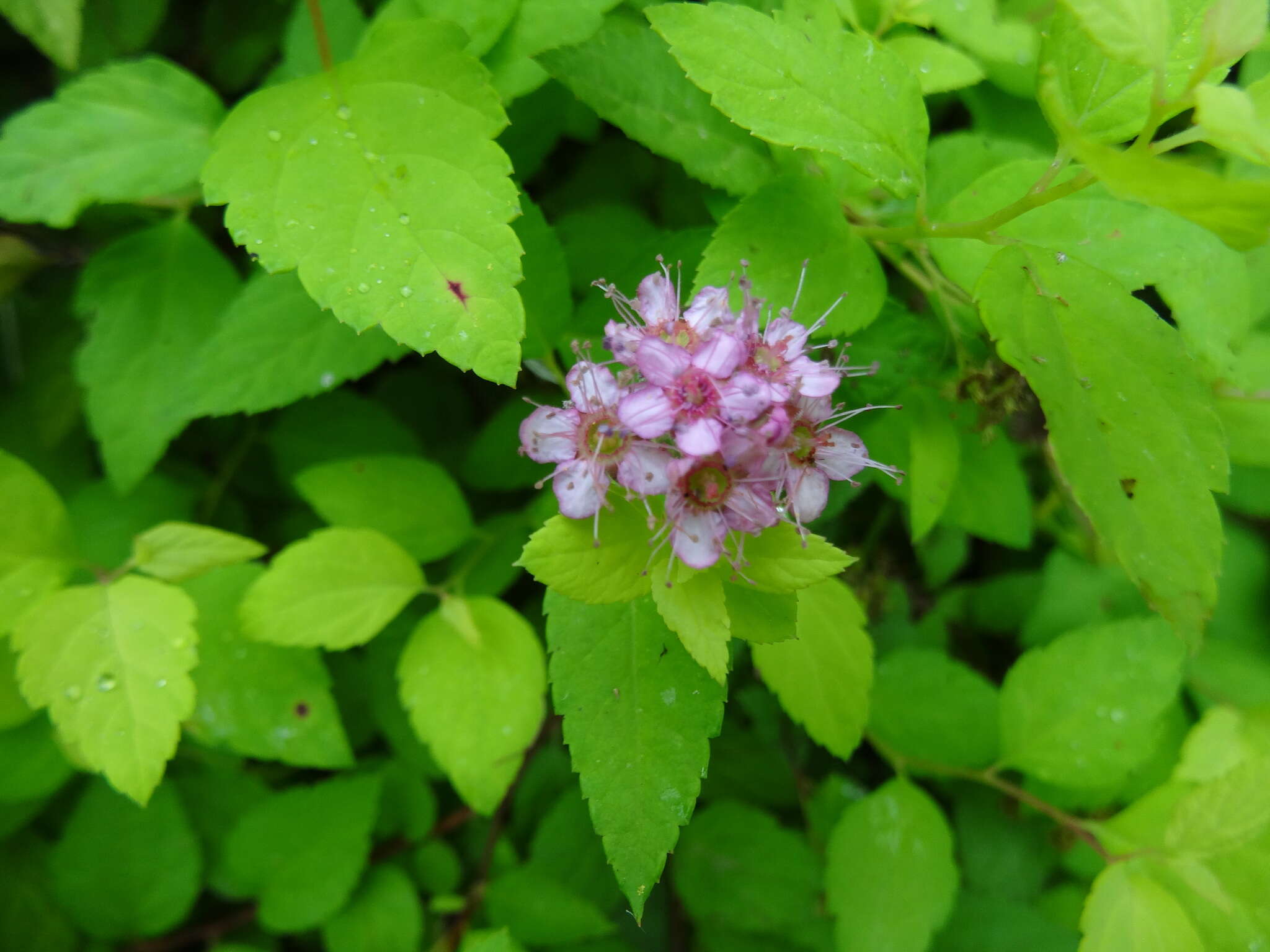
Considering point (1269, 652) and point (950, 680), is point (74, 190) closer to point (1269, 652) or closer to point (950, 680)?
point (950, 680)

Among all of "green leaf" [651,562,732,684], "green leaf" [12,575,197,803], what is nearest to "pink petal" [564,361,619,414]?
"green leaf" [651,562,732,684]

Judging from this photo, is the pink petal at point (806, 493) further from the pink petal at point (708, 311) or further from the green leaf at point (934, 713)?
the green leaf at point (934, 713)

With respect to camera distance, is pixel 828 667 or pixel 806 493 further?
pixel 828 667

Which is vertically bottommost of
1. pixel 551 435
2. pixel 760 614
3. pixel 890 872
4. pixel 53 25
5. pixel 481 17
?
pixel 890 872

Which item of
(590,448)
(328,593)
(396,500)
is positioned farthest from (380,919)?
(590,448)

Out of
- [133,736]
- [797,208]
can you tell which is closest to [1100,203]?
[797,208]

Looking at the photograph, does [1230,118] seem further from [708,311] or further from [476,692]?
[476,692]

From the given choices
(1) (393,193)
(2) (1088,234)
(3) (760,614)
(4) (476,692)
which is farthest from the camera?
(4) (476,692)
